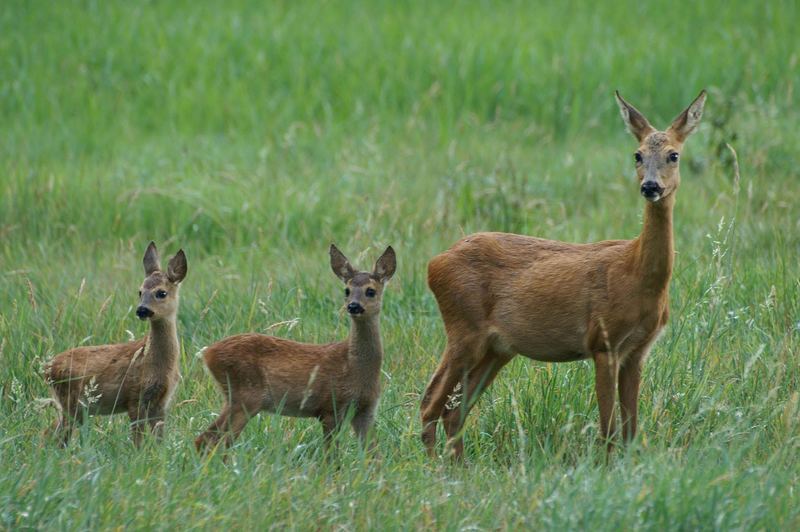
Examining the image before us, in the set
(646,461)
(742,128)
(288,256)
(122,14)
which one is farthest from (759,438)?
(122,14)

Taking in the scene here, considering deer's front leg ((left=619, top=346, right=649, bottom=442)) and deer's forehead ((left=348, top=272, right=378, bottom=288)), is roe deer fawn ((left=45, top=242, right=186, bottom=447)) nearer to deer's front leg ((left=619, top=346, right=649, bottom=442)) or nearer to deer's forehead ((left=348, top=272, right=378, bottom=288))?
deer's forehead ((left=348, top=272, right=378, bottom=288))

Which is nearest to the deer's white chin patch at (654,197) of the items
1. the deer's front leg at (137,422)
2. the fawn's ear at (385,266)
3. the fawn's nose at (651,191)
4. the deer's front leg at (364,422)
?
the fawn's nose at (651,191)

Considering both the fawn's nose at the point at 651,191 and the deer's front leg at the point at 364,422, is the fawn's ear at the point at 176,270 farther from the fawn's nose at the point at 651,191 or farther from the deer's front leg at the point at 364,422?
the fawn's nose at the point at 651,191

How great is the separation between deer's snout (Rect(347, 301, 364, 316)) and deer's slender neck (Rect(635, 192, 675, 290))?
4.09ft

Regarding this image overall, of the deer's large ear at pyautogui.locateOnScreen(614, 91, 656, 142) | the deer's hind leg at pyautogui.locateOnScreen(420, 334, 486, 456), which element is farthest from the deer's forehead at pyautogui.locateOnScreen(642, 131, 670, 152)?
the deer's hind leg at pyautogui.locateOnScreen(420, 334, 486, 456)

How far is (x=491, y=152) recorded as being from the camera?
11.5 meters

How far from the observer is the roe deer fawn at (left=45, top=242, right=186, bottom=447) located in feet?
20.5

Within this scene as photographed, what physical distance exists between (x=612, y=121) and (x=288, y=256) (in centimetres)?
468

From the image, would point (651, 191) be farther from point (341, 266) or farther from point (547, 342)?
point (341, 266)

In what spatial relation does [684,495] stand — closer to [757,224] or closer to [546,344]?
[546,344]

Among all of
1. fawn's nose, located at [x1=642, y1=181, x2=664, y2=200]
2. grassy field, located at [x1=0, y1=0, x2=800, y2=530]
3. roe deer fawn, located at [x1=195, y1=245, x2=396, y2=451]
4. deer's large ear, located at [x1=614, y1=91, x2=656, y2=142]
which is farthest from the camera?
deer's large ear, located at [x1=614, y1=91, x2=656, y2=142]

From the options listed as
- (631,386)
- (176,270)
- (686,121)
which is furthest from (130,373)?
(686,121)

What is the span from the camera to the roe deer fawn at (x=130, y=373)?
6262mm

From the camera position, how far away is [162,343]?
6395 millimetres
